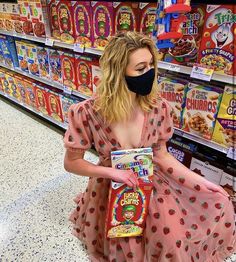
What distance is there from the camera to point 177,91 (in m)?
1.48

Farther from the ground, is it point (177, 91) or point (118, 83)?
point (118, 83)

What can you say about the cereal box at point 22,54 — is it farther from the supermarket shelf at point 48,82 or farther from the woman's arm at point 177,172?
the woman's arm at point 177,172

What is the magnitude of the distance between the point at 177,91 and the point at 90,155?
111cm

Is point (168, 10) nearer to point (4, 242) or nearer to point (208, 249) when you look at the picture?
point (208, 249)

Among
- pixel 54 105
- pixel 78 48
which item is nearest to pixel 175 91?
pixel 78 48

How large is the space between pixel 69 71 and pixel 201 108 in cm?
122

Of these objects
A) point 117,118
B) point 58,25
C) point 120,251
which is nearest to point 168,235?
point 120,251

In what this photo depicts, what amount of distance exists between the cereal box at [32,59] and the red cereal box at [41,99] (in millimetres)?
157

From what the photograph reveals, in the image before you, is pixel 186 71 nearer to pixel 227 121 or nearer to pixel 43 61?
pixel 227 121

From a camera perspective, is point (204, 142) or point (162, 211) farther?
point (204, 142)

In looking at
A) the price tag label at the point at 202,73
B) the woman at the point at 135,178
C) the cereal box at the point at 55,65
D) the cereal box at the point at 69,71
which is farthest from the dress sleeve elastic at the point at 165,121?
the cereal box at the point at 55,65

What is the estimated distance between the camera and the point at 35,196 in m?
1.83

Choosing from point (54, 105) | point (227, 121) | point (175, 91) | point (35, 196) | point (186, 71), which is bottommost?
point (35, 196)

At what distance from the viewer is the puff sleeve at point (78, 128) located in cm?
108
